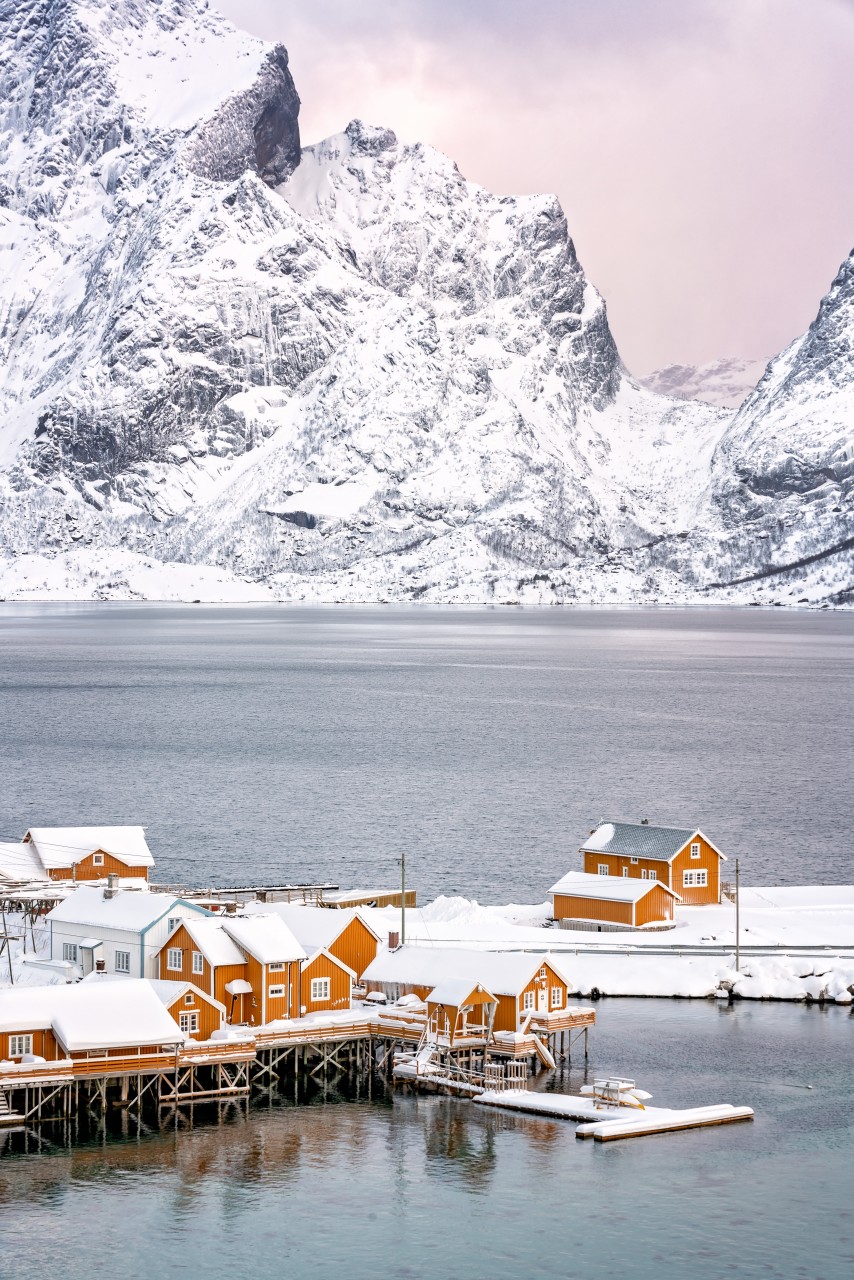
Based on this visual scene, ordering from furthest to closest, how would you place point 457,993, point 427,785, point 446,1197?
point 427,785
point 457,993
point 446,1197

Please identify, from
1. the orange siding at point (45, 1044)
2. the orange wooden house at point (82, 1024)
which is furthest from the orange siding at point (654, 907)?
the orange siding at point (45, 1044)

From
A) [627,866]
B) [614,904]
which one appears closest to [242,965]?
[614,904]

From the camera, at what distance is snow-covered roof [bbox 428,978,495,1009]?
194ft

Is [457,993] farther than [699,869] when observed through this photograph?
No

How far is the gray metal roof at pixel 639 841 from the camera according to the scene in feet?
271

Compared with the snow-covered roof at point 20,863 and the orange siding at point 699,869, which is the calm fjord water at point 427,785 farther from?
the snow-covered roof at point 20,863

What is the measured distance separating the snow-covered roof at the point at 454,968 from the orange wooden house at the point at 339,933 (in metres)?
0.58

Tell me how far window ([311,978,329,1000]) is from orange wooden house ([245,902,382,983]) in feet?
4.98

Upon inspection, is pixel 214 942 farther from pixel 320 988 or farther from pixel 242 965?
pixel 320 988

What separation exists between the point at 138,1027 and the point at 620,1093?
15520mm

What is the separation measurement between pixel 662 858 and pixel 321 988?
2573 centimetres

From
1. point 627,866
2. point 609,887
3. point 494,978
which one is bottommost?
point 494,978

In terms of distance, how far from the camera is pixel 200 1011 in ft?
190

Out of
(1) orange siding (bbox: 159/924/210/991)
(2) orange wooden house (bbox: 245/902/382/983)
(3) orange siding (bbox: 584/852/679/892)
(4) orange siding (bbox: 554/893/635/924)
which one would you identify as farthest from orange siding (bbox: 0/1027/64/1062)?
(3) orange siding (bbox: 584/852/679/892)
